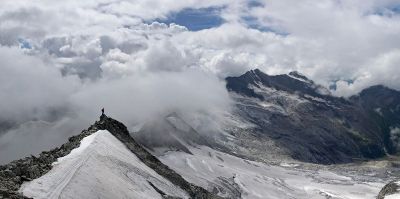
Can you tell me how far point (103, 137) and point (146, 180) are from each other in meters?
21.5

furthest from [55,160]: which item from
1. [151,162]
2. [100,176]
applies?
[151,162]

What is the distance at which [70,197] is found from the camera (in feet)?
212

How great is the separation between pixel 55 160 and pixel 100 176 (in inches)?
458

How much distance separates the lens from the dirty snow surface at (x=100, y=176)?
67188 mm

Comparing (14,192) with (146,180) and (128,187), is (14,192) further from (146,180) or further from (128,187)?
(146,180)

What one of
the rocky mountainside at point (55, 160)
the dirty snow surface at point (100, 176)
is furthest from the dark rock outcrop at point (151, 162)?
the dirty snow surface at point (100, 176)

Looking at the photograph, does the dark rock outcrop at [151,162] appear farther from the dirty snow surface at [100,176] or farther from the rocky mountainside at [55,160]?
the dirty snow surface at [100,176]

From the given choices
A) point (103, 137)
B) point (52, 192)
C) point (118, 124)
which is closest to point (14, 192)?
point (52, 192)

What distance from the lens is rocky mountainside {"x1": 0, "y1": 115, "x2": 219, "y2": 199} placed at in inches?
2525

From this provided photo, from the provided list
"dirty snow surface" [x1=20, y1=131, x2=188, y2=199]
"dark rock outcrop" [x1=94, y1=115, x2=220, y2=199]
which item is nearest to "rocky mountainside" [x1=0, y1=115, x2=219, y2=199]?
"dark rock outcrop" [x1=94, y1=115, x2=220, y2=199]

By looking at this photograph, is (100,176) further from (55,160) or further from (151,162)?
(151,162)

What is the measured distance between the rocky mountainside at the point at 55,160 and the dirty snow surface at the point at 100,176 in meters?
1.56

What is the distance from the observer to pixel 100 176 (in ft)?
268

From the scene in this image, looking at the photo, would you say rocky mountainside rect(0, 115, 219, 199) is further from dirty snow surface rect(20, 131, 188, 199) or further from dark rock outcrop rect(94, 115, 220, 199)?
dirty snow surface rect(20, 131, 188, 199)
